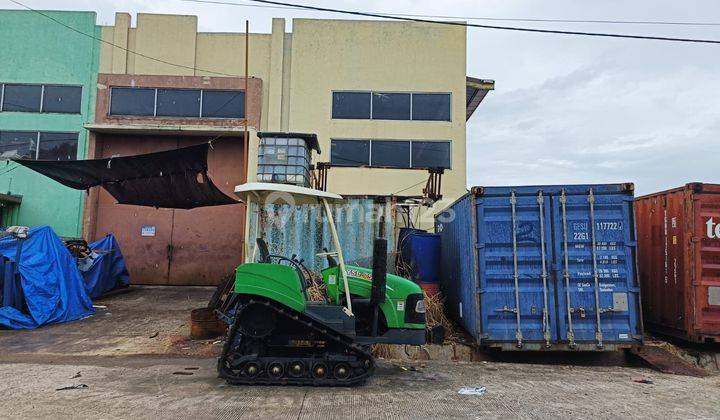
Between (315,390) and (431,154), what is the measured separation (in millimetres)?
9712

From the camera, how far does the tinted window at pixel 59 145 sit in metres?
13.9

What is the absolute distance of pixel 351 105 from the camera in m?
14.0

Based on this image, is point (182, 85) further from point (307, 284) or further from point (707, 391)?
point (707, 391)

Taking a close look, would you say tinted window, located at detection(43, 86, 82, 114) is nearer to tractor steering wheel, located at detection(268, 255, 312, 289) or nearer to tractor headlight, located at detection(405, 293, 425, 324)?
tractor steering wheel, located at detection(268, 255, 312, 289)

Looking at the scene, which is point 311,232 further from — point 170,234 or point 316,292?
point 170,234

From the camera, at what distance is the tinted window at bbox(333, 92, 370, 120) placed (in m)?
13.9

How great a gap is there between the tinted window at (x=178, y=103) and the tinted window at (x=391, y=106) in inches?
218

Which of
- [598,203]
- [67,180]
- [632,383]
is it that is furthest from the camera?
[67,180]

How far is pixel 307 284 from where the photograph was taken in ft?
19.3

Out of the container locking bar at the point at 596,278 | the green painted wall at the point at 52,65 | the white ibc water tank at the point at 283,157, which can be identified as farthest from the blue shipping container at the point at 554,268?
the green painted wall at the point at 52,65

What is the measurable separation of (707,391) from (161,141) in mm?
14667

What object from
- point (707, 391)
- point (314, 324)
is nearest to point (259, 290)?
point (314, 324)

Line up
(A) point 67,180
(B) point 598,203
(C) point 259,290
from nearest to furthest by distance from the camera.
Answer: (C) point 259,290 < (B) point 598,203 < (A) point 67,180

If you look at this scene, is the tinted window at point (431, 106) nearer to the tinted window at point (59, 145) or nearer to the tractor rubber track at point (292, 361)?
the tractor rubber track at point (292, 361)
